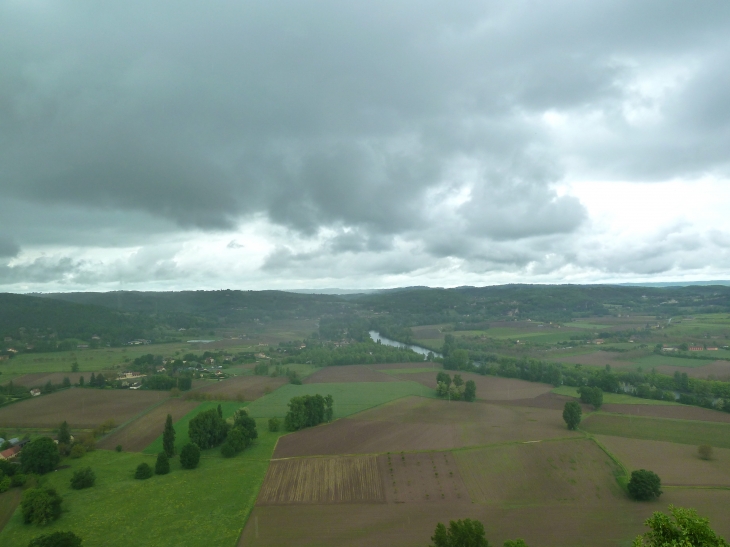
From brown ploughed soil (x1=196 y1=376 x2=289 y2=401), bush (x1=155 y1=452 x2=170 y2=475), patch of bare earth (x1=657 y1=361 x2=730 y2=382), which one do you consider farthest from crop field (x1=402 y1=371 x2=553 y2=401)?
bush (x1=155 y1=452 x2=170 y2=475)

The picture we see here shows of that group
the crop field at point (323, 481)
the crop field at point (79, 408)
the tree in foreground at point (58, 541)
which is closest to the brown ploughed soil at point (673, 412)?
the crop field at point (323, 481)

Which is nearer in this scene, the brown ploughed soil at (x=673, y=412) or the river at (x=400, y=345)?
the brown ploughed soil at (x=673, y=412)

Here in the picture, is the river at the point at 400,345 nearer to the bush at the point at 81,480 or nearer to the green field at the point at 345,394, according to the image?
the green field at the point at 345,394

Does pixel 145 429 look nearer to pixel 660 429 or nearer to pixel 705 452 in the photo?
pixel 705 452

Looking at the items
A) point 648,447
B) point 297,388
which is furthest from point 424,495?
point 297,388

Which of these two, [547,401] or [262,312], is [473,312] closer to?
[262,312]
